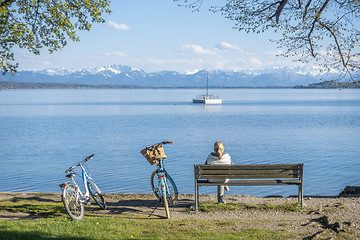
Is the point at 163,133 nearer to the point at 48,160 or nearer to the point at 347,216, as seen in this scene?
the point at 48,160

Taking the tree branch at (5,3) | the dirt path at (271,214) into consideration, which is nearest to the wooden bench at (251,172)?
the dirt path at (271,214)

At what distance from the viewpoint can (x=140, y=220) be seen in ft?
27.9

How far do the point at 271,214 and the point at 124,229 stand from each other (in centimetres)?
322

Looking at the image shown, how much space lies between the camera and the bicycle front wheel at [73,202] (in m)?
8.32

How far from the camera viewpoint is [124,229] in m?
7.60

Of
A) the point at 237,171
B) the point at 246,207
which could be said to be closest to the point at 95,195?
the point at 237,171

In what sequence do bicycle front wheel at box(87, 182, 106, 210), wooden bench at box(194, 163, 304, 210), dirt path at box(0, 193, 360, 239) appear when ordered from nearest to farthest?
dirt path at box(0, 193, 360, 239), wooden bench at box(194, 163, 304, 210), bicycle front wheel at box(87, 182, 106, 210)

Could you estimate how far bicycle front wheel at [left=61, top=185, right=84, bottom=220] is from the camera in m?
8.32

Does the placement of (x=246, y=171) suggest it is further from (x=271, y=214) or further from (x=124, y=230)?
(x=124, y=230)

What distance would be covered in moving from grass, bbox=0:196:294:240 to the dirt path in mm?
328

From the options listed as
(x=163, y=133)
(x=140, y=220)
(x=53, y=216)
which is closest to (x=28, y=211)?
(x=53, y=216)

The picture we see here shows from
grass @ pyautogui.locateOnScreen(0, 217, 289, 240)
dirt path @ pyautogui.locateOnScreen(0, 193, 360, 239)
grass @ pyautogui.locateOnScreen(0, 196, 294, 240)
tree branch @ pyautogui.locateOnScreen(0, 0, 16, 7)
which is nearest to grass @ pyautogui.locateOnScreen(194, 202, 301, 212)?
dirt path @ pyautogui.locateOnScreen(0, 193, 360, 239)

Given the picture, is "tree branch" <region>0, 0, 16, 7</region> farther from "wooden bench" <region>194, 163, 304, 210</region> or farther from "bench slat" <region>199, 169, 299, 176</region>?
"bench slat" <region>199, 169, 299, 176</region>

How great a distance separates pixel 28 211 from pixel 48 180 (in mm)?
12044
